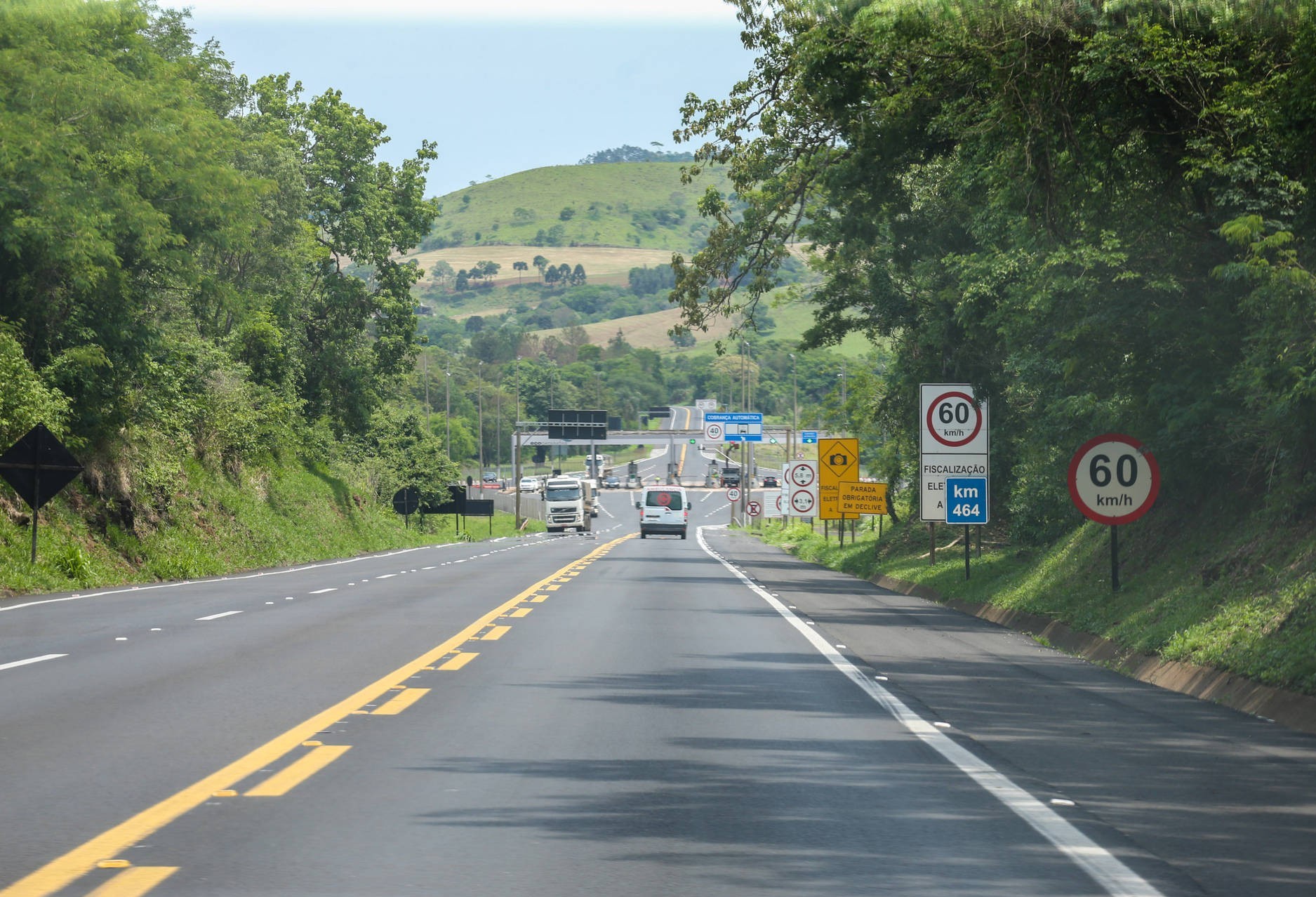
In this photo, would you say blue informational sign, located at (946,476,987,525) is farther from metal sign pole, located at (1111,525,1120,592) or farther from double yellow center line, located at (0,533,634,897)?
double yellow center line, located at (0,533,634,897)

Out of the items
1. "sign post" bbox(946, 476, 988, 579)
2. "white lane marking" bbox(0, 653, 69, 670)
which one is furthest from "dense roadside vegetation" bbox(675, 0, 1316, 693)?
"white lane marking" bbox(0, 653, 69, 670)

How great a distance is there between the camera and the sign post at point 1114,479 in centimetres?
1806

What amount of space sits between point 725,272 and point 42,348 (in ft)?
47.0

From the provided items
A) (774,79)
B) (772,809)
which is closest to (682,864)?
(772,809)

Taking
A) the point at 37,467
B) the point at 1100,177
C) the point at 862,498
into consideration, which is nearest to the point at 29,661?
the point at 1100,177

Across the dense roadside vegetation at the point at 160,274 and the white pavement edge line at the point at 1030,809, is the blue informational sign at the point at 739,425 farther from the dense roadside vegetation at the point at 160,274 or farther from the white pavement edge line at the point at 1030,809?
the white pavement edge line at the point at 1030,809

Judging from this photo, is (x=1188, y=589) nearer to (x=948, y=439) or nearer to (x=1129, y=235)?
(x=1129, y=235)

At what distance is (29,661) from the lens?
14312mm

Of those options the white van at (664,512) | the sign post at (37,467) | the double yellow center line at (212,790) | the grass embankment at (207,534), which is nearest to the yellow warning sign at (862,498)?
the grass embankment at (207,534)

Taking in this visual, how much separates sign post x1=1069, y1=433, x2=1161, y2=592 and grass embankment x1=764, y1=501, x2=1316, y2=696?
3.46 ft

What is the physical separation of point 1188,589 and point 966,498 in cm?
980

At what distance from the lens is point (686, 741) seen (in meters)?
9.93

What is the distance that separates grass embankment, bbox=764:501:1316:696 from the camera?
13.4 meters

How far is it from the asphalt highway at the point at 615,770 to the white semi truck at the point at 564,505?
7512 cm
